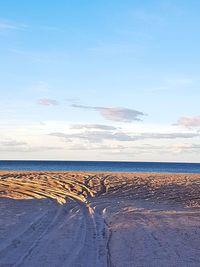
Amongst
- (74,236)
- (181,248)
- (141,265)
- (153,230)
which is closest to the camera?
(141,265)

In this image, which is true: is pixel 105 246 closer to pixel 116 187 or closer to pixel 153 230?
pixel 153 230

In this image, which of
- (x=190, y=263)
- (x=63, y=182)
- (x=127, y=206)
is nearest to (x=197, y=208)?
(x=127, y=206)

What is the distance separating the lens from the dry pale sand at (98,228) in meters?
9.61

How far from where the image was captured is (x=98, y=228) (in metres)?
13.3

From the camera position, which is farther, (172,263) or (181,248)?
(181,248)

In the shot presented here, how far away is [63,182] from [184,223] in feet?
51.4

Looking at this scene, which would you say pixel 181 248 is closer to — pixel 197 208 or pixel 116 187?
pixel 197 208

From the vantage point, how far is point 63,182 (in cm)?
2900

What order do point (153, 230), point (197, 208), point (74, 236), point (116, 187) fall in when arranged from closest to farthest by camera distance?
1. point (74, 236)
2. point (153, 230)
3. point (197, 208)
4. point (116, 187)

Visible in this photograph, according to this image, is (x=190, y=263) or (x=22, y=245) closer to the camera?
(x=190, y=263)

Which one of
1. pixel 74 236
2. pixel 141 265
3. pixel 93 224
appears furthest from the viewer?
pixel 93 224

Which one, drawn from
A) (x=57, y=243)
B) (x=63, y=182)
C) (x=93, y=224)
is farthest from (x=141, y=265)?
(x=63, y=182)

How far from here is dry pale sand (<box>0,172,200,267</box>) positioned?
9609 mm

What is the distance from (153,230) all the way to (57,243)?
325cm
